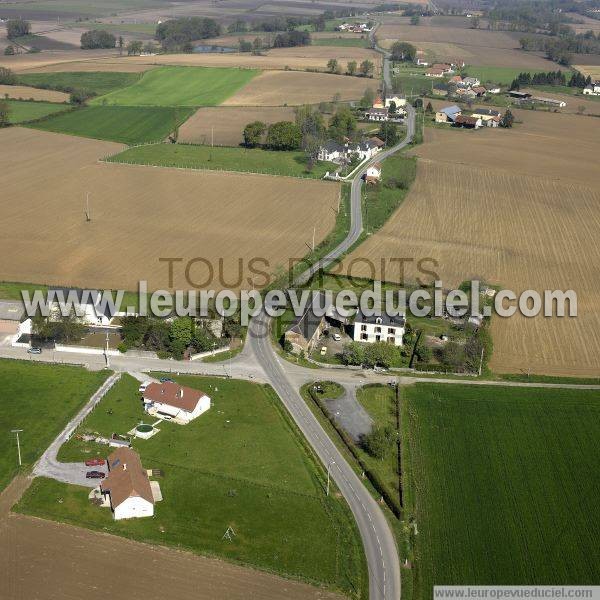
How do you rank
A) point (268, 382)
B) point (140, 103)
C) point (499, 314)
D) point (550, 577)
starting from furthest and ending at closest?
point (140, 103) → point (499, 314) → point (268, 382) → point (550, 577)

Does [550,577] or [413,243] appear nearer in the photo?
[550,577]

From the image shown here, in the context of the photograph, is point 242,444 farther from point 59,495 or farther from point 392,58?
point 392,58

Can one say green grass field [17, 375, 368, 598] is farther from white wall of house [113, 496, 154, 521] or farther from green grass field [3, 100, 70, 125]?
green grass field [3, 100, 70, 125]

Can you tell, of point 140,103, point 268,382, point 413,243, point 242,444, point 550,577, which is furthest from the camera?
point 140,103

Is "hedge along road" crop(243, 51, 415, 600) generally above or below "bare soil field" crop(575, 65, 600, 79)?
below

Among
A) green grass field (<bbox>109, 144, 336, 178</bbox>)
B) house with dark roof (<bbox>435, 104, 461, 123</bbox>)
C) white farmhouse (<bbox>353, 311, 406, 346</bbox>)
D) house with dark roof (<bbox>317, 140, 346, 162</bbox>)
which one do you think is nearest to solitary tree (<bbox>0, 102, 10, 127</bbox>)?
green grass field (<bbox>109, 144, 336, 178</bbox>)

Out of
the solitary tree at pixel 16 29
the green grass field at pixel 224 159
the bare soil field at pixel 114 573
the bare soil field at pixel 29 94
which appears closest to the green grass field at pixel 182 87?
the bare soil field at pixel 29 94

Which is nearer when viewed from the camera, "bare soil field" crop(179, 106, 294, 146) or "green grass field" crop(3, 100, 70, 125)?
"bare soil field" crop(179, 106, 294, 146)

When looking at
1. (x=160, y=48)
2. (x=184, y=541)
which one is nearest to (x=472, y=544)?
(x=184, y=541)
